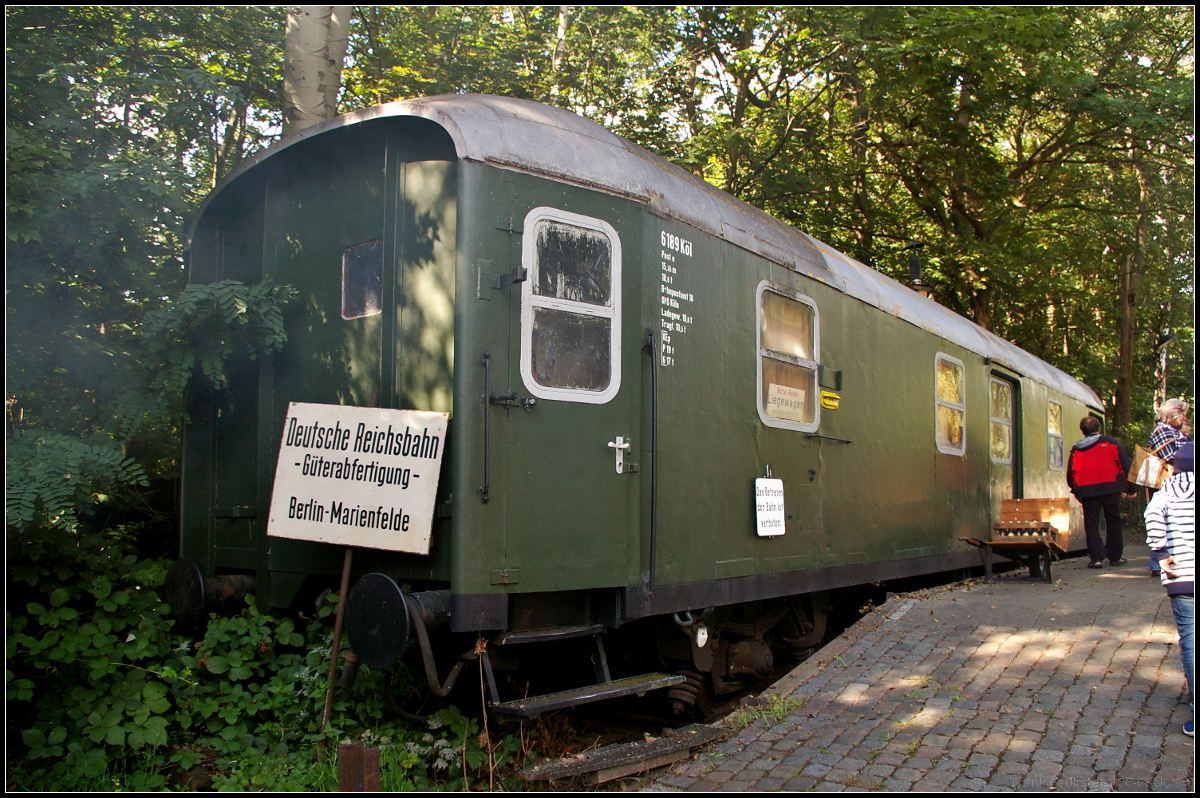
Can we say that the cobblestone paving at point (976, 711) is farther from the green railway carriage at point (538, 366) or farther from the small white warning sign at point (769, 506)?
the small white warning sign at point (769, 506)

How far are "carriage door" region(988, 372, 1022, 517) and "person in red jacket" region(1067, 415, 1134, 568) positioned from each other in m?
0.79

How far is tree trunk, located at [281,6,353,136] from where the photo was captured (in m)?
7.23

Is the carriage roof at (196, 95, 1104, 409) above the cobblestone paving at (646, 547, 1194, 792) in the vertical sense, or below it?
above

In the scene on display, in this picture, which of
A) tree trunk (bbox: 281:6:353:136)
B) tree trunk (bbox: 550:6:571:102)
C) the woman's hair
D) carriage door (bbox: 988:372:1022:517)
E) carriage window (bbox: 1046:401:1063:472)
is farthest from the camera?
carriage window (bbox: 1046:401:1063:472)

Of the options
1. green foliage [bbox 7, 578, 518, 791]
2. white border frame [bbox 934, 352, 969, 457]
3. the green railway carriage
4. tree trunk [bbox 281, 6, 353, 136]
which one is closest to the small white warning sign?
the green railway carriage

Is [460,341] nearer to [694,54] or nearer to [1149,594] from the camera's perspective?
[1149,594]

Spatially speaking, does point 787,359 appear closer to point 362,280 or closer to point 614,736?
point 614,736

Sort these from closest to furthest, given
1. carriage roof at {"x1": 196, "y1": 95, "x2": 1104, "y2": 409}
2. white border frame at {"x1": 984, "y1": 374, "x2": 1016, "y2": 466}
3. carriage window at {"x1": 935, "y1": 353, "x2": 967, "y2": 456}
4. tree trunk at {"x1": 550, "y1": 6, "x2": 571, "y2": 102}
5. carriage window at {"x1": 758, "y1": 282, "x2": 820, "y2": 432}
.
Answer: carriage roof at {"x1": 196, "y1": 95, "x2": 1104, "y2": 409} → carriage window at {"x1": 758, "y1": 282, "x2": 820, "y2": 432} → carriage window at {"x1": 935, "y1": 353, "x2": 967, "y2": 456} → white border frame at {"x1": 984, "y1": 374, "x2": 1016, "y2": 466} → tree trunk at {"x1": 550, "y1": 6, "x2": 571, "y2": 102}

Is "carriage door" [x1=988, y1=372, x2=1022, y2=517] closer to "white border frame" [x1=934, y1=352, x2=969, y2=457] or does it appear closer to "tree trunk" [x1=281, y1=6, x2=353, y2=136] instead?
"white border frame" [x1=934, y1=352, x2=969, y2=457]

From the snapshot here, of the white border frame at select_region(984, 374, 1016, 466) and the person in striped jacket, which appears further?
the white border frame at select_region(984, 374, 1016, 466)

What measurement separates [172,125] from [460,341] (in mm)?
3473

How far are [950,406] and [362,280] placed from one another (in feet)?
21.9

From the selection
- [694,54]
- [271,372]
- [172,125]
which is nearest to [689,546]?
[271,372]

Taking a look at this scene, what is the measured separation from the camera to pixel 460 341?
432cm
